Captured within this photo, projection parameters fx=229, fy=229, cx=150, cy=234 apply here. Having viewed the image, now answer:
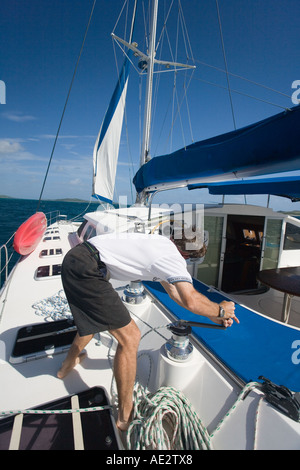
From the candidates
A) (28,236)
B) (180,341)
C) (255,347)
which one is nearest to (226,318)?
(180,341)

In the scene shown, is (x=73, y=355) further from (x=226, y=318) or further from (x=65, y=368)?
(x=226, y=318)

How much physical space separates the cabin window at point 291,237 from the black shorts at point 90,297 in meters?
3.70

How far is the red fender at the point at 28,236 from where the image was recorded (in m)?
4.18

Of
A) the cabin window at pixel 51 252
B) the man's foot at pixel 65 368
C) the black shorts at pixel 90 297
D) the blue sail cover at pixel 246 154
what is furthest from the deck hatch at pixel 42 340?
the cabin window at pixel 51 252

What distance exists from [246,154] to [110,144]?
15.6ft

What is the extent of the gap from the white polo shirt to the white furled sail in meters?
3.94

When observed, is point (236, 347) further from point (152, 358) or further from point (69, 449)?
point (69, 449)

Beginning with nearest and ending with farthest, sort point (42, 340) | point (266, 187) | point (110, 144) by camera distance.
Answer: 1. point (42, 340)
2. point (266, 187)
3. point (110, 144)

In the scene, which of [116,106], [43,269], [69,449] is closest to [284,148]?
[69,449]

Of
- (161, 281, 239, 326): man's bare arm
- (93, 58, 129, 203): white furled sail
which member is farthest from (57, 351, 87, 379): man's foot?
(93, 58, 129, 203): white furled sail

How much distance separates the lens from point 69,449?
1.14 meters

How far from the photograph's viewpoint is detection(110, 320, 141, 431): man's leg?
1312mm

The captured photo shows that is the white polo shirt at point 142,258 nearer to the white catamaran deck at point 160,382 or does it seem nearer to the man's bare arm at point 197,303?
the man's bare arm at point 197,303

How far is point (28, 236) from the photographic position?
4.46 metres
